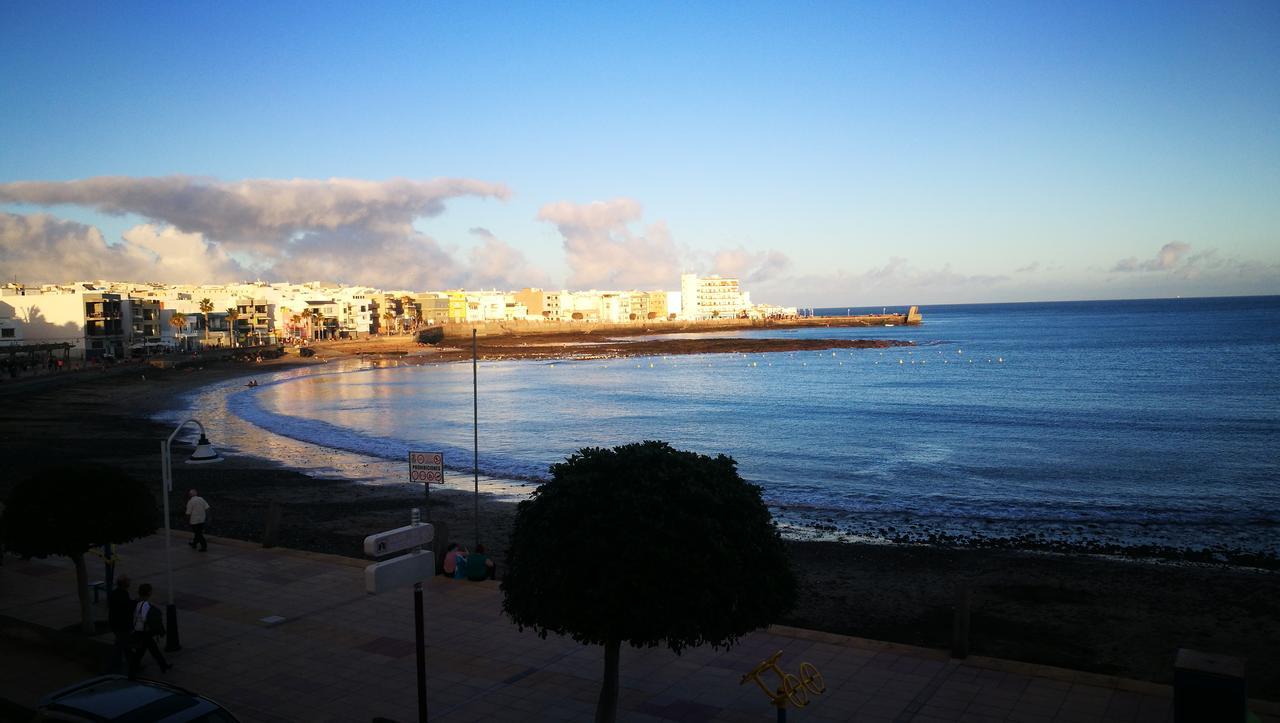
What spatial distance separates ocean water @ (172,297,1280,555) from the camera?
25.5 meters

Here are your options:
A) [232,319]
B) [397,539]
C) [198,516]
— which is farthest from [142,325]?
[397,539]

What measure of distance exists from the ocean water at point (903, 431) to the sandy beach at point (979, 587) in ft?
10.4

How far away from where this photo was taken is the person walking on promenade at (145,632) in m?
10.7

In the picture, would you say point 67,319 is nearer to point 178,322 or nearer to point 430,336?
point 178,322

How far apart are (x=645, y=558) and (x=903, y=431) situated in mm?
38753

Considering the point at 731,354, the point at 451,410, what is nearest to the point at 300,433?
the point at 451,410

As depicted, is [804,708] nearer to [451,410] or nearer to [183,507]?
[183,507]

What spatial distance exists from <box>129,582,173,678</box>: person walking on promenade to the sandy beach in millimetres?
8102

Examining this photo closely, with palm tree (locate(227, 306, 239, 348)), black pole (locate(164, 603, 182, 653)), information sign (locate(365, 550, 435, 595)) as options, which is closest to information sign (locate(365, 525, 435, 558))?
information sign (locate(365, 550, 435, 595))

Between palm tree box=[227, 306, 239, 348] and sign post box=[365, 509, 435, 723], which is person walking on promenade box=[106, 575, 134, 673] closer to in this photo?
sign post box=[365, 509, 435, 723]

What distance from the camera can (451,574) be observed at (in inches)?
600

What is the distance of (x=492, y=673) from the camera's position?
10.8 meters

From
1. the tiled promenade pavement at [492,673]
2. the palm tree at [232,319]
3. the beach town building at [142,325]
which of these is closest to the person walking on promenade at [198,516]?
the tiled promenade pavement at [492,673]

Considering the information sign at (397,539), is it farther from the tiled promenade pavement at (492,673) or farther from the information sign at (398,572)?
the tiled promenade pavement at (492,673)
